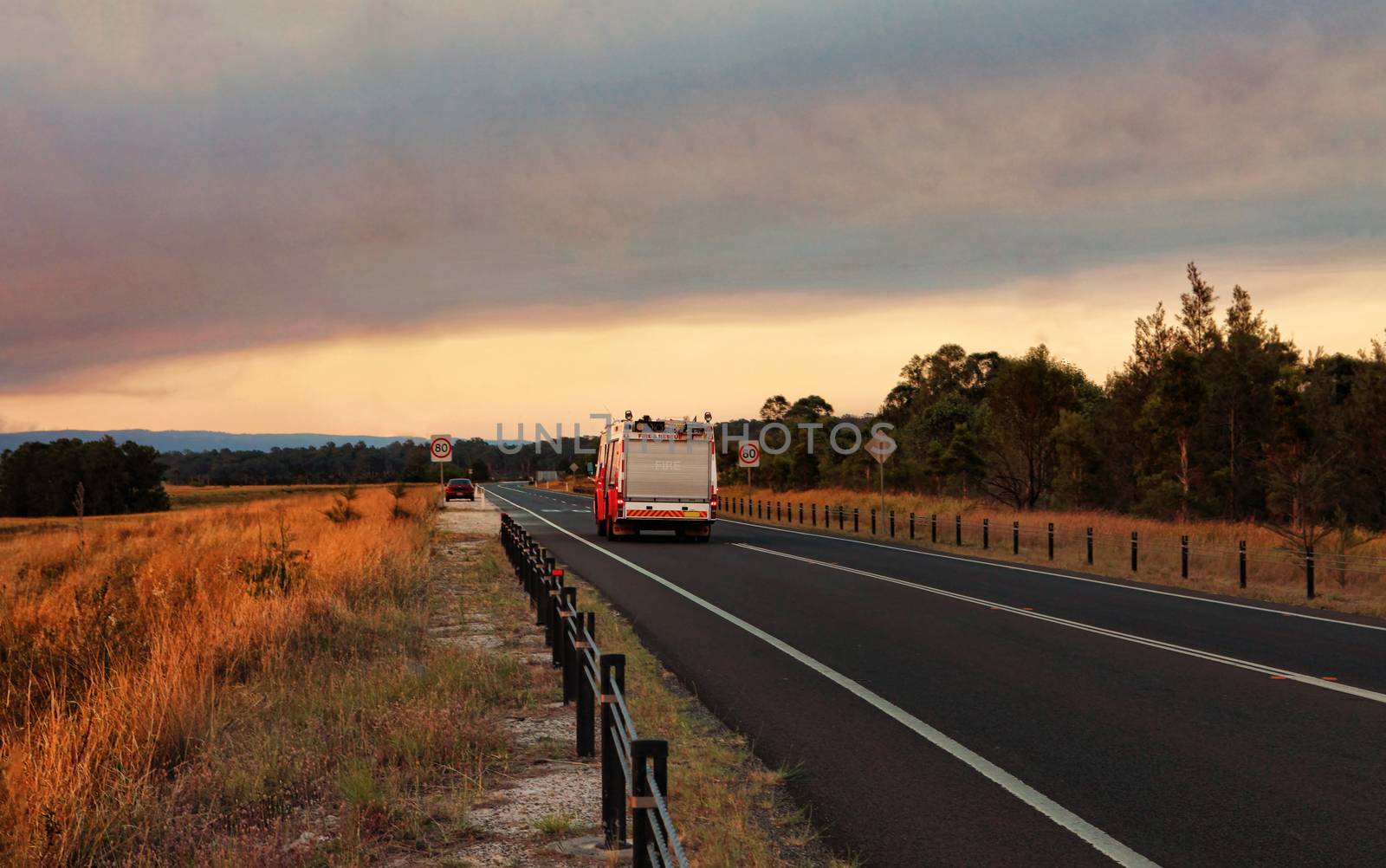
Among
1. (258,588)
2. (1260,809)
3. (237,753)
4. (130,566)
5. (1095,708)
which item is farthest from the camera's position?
(130,566)

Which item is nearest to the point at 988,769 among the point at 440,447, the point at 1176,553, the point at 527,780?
the point at 527,780

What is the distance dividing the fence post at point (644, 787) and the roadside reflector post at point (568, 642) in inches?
156

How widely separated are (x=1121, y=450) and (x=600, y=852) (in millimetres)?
54800

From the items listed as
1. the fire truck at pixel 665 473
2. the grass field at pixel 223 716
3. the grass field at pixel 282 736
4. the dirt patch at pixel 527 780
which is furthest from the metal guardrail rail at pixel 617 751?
the fire truck at pixel 665 473

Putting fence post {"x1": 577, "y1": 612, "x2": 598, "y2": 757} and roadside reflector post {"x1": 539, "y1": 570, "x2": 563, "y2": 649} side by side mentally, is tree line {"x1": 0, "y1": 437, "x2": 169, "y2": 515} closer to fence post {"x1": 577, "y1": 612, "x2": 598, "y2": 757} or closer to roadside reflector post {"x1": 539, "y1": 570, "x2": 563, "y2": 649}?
roadside reflector post {"x1": 539, "y1": 570, "x2": 563, "y2": 649}

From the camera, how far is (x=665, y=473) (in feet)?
90.5

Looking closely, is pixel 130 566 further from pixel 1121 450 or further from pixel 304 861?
pixel 1121 450

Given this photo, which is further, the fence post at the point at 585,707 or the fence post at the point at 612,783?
the fence post at the point at 585,707

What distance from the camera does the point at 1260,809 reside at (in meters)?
5.59

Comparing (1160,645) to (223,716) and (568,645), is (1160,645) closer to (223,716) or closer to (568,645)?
(568,645)

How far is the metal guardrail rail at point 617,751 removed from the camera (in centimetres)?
381

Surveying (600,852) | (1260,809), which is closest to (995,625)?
(1260,809)

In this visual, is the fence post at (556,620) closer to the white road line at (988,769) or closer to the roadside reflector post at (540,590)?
the roadside reflector post at (540,590)

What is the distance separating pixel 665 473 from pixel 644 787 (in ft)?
77.7
